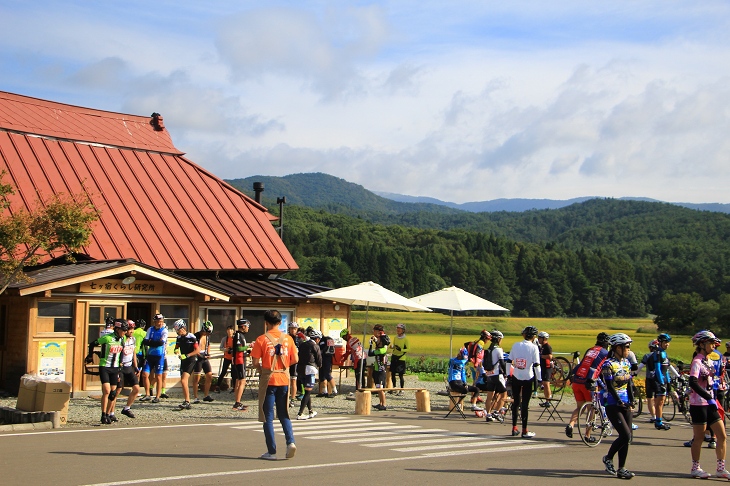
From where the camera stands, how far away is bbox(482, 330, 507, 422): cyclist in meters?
15.7

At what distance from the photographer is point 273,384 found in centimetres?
1093

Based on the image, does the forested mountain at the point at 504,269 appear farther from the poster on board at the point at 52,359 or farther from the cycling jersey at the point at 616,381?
the cycling jersey at the point at 616,381

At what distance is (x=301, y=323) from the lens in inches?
953

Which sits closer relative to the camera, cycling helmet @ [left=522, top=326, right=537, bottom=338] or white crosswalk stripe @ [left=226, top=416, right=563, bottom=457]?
white crosswalk stripe @ [left=226, top=416, right=563, bottom=457]

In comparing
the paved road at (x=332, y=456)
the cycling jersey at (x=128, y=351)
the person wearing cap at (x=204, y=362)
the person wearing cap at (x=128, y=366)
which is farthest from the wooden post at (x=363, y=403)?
the cycling jersey at (x=128, y=351)

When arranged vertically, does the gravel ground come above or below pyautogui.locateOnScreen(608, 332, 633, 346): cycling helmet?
below

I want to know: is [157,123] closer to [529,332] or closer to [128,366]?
[128,366]

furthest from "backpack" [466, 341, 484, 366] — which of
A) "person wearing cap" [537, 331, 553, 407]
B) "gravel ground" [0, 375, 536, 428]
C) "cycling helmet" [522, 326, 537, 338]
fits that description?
"cycling helmet" [522, 326, 537, 338]

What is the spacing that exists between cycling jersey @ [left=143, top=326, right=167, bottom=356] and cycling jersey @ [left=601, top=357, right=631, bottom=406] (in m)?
9.49

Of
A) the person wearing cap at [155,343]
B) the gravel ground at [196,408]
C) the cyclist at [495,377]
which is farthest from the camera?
the person wearing cap at [155,343]

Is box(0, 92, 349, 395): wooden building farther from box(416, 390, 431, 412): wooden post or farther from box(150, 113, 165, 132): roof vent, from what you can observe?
box(416, 390, 431, 412): wooden post

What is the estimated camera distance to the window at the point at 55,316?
18172 millimetres

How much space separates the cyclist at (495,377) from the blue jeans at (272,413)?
5868 mm

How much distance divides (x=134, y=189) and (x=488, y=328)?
131ft
